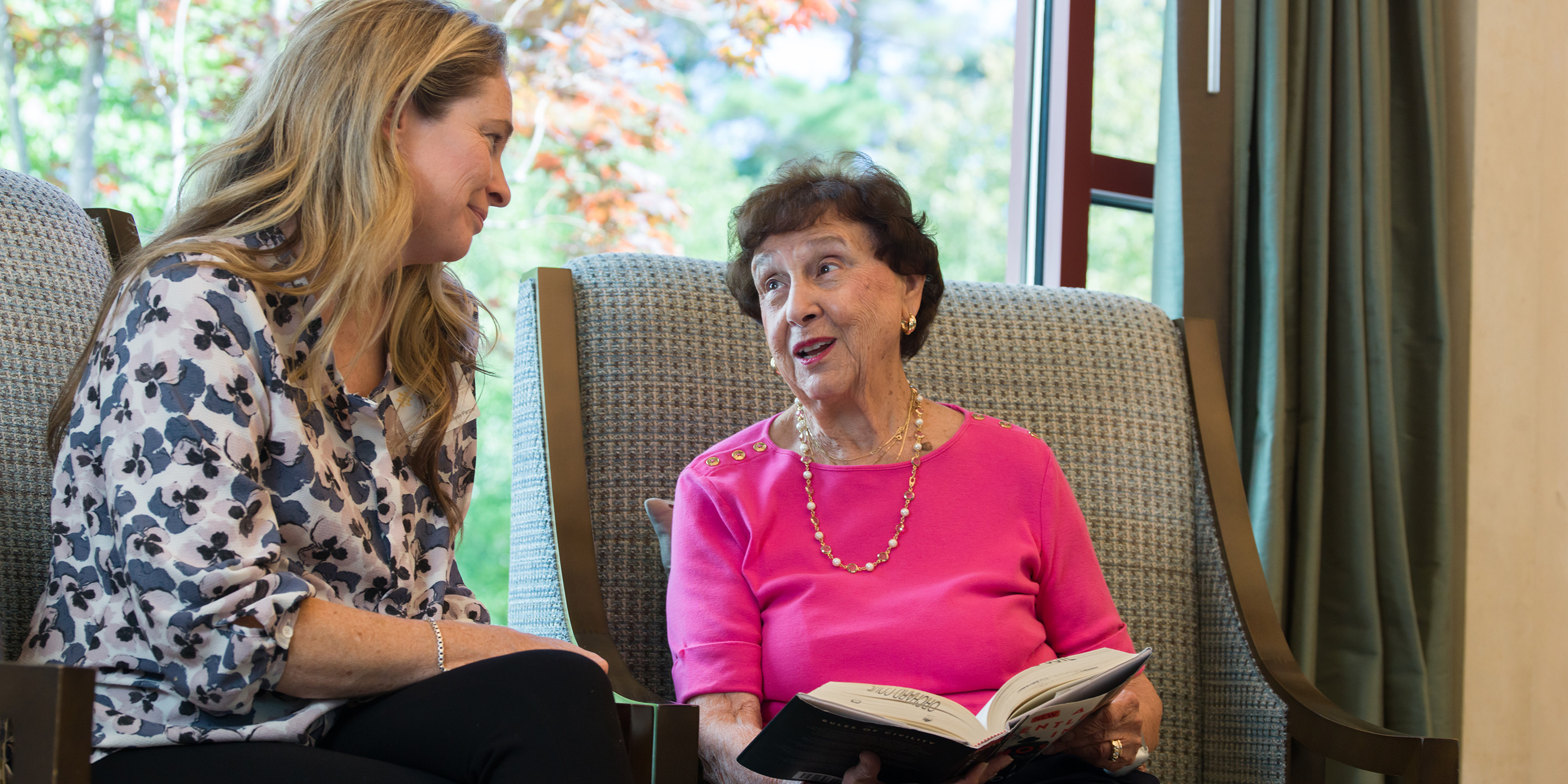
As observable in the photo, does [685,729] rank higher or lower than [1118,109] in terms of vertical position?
lower

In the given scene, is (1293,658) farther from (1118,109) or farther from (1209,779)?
(1118,109)

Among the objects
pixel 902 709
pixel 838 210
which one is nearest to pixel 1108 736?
pixel 902 709

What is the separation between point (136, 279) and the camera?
111 cm

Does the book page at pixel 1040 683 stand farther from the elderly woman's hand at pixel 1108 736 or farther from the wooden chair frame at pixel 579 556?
the wooden chair frame at pixel 579 556

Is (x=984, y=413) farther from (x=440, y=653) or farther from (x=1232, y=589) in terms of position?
(x=440, y=653)

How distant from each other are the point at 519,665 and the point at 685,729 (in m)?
0.20

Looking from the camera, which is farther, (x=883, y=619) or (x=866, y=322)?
(x=866, y=322)

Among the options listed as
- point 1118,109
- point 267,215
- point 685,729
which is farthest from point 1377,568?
point 267,215

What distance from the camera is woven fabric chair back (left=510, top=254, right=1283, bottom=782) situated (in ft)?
5.41

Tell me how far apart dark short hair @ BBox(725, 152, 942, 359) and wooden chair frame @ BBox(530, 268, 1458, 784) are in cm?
27

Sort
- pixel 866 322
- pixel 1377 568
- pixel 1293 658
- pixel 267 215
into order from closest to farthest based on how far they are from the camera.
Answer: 1. pixel 267 215
2. pixel 866 322
3. pixel 1293 658
4. pixel 1377 568

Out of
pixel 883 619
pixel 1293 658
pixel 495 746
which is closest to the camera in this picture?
pixel 495 746

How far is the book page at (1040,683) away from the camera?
1122mm

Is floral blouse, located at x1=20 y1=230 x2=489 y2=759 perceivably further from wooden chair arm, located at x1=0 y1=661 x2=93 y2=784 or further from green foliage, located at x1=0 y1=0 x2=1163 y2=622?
green foliage, located at x1=0 y1=0 x2=1163 y2=622
